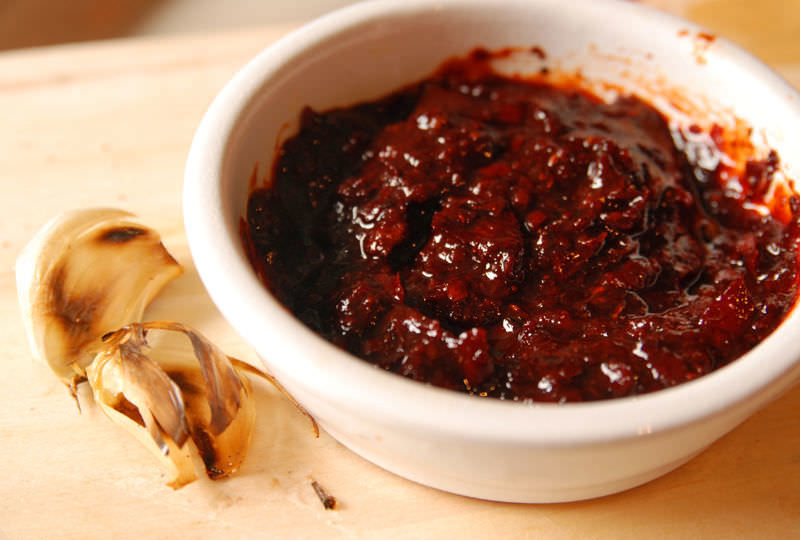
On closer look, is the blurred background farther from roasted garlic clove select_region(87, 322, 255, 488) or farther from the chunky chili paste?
roasted garlic clove select_region(87, 322, 255, 488)

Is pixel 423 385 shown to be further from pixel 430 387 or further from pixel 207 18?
pixel 207 18

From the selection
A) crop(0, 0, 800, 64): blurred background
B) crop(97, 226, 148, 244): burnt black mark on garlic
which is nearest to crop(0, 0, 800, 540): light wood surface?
crop(97, 226, 148, 244): burnt black mark on garlic

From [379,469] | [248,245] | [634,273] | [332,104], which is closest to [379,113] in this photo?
[332,104]

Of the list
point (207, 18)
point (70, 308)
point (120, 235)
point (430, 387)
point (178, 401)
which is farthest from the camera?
point (207, 18)

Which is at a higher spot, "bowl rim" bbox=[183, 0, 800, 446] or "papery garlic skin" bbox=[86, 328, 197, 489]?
"bowl rim" bbox=[183, 0, 800, 446]

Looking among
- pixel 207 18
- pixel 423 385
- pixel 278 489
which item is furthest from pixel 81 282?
pixel 207 18

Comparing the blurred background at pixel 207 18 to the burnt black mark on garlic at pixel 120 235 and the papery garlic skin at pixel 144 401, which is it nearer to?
the burnt black mark on garlic at pixel 120 235
